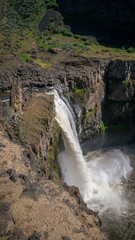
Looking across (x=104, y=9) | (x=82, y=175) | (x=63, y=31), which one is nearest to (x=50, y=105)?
(x=82, y=175)

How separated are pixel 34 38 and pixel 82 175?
28659 mm

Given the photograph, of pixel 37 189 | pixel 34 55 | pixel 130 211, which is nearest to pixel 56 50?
pixel 34 55

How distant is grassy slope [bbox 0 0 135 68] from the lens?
116 ft

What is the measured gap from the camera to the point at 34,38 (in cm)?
4144

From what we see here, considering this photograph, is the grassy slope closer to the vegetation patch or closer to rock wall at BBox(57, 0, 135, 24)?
rock wall at BBox(57, 0, 135, 24)

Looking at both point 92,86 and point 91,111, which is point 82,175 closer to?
point 91,111

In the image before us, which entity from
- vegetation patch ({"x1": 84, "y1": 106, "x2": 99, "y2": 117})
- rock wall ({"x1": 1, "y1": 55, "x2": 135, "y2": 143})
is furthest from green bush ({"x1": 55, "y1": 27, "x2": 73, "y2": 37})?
vegetation patch ({"x1": 84, "y1": 106, "x2": 99, "y2": 117})

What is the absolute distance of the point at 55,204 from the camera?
898 cm

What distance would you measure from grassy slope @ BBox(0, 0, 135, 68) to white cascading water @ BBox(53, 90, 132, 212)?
11.0m

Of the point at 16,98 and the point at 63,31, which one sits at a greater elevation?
the point at 63,31

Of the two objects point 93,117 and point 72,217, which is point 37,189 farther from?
point 93,117

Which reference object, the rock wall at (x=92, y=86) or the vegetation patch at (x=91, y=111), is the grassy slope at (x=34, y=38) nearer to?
the rock wall at (x=92, y=86)

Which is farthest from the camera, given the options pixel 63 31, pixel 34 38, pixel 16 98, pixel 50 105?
pixel 63 31

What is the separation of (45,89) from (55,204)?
17.2 m
